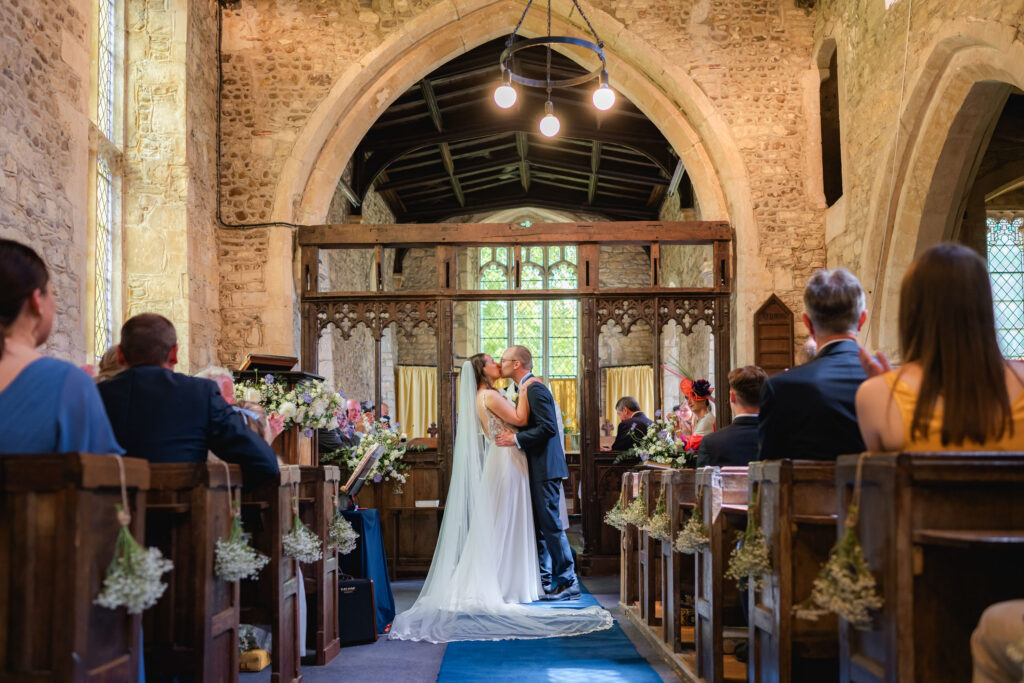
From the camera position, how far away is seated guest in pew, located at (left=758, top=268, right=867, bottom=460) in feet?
9.70

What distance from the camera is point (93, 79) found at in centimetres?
778

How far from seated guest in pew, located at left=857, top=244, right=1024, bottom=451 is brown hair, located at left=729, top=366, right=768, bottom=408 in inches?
81.2

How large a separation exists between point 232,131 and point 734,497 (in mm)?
6758

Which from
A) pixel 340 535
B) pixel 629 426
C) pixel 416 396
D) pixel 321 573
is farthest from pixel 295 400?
pixel 416 396

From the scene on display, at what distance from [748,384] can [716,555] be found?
3.22ft

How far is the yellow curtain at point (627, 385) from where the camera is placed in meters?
18.1

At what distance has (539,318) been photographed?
18.8 meters

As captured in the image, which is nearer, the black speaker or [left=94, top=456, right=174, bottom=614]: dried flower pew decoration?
[left=94, top=456, right=174, bottom=614]: dried flower pew decoration

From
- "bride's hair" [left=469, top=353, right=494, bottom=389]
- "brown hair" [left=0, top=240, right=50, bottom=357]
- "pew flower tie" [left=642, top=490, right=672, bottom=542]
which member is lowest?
"pew flower tie" [left=642, top=490, right=672, bottom=542]

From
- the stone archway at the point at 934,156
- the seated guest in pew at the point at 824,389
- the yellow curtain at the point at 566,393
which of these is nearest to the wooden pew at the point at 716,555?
the seated guest in pew at the point at 824,389

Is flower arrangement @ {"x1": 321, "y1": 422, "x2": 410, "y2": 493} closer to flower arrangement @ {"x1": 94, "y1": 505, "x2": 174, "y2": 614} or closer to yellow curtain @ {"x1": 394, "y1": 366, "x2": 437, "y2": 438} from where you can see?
flower arrangement @ {"x1": 94, "y1": 505, "x2": 174, "y2": 614}

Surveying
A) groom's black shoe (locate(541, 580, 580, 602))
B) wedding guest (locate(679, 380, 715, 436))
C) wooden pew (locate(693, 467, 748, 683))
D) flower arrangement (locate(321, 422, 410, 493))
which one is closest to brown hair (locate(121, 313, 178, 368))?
wooden pew (locate(693, 467, 748, 683))

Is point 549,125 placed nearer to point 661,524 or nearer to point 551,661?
point 661,524

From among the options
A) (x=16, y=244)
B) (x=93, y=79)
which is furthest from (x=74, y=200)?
(x=16, y=244)
